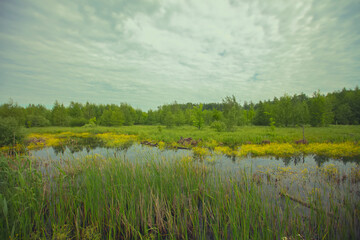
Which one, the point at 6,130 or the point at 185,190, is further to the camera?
the point at 6,130

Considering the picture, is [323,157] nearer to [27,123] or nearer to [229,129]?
[229,129]

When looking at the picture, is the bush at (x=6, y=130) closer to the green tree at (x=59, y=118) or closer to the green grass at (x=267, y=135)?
the green grass at (x=267, y=135)

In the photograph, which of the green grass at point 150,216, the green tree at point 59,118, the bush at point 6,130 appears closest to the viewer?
the green grass at point 150,216

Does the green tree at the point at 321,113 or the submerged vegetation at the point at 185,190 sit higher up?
the green tree at the point at 321,113

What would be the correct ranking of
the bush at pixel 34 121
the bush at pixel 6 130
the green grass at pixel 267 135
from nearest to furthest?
1. the bush at pixel 6 130
2. the green grass at pixel 267 135
3. the bush at pixel 34 121

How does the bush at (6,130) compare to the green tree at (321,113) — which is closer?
the bush at (6,130)

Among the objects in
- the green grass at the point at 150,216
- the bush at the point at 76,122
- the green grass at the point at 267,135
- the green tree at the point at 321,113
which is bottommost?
the green grass at the point at 150,216

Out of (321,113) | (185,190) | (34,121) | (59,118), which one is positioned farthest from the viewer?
(59,118)

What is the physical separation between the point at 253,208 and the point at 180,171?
2.85 meters

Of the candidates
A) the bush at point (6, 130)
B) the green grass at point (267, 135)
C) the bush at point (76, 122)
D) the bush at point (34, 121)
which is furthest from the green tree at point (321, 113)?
the bush at point (34, 121)

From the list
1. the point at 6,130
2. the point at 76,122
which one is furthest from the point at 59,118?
the point at 6,130

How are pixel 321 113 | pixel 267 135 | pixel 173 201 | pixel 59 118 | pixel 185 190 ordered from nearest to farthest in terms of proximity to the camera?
pixel 173 201 → pixel 185 190 → pixel 267 135 → pixel 321 113 → pixel 59 118

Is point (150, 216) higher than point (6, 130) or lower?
lower

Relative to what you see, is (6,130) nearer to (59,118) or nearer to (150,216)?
(150,216)
